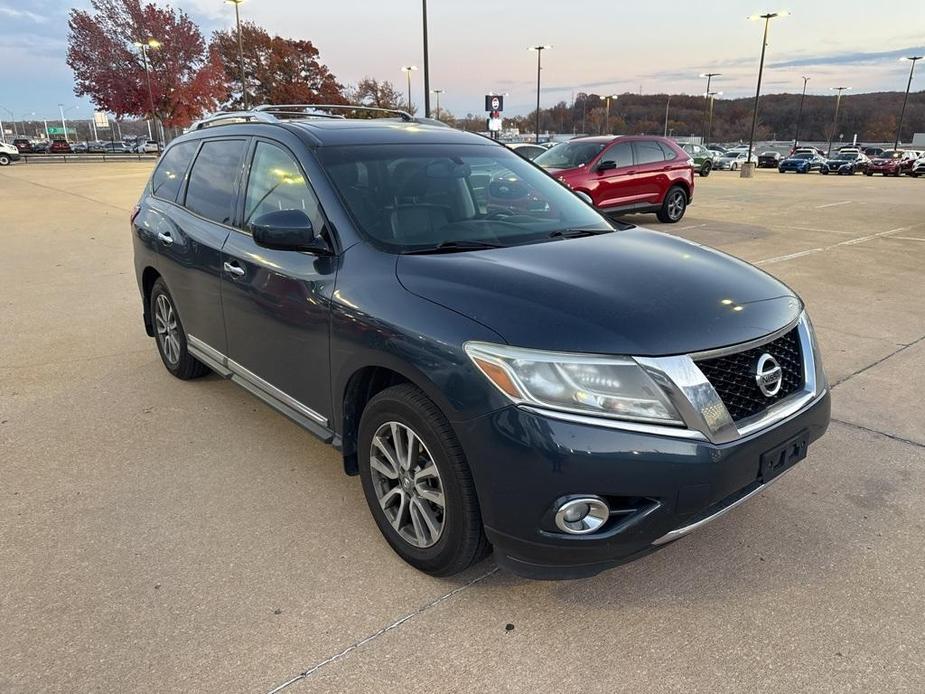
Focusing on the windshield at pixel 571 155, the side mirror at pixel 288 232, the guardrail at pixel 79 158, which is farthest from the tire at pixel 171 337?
the guardrail at pixel 79 158

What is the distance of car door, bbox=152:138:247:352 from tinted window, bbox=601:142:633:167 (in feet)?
31.0

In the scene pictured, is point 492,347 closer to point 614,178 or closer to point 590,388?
point 590,388

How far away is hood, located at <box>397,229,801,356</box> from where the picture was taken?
2162 millimetres

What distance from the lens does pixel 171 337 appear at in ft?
15.4

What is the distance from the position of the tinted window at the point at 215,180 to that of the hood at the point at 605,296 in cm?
157

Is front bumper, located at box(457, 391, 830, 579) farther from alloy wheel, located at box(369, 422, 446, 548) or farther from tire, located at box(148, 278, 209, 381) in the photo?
tire, located at box(148, 278, 209, 381)

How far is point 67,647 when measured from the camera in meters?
2.28

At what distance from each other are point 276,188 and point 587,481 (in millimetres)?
2202

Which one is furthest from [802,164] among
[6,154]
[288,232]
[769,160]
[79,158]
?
[79,158]

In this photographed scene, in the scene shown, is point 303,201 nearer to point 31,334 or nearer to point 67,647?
point 67,647

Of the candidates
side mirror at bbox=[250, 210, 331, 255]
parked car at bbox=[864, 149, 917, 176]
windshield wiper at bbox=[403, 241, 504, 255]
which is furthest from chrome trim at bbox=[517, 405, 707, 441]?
parked car at bbox=[864, 149, 917, 176]

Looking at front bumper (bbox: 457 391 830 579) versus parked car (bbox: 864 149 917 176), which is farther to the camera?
parked car (bbox: 864 149 917 176)

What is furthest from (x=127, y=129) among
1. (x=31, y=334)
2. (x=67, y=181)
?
(x=31, y=334)

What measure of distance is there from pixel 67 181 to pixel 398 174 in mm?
27709
